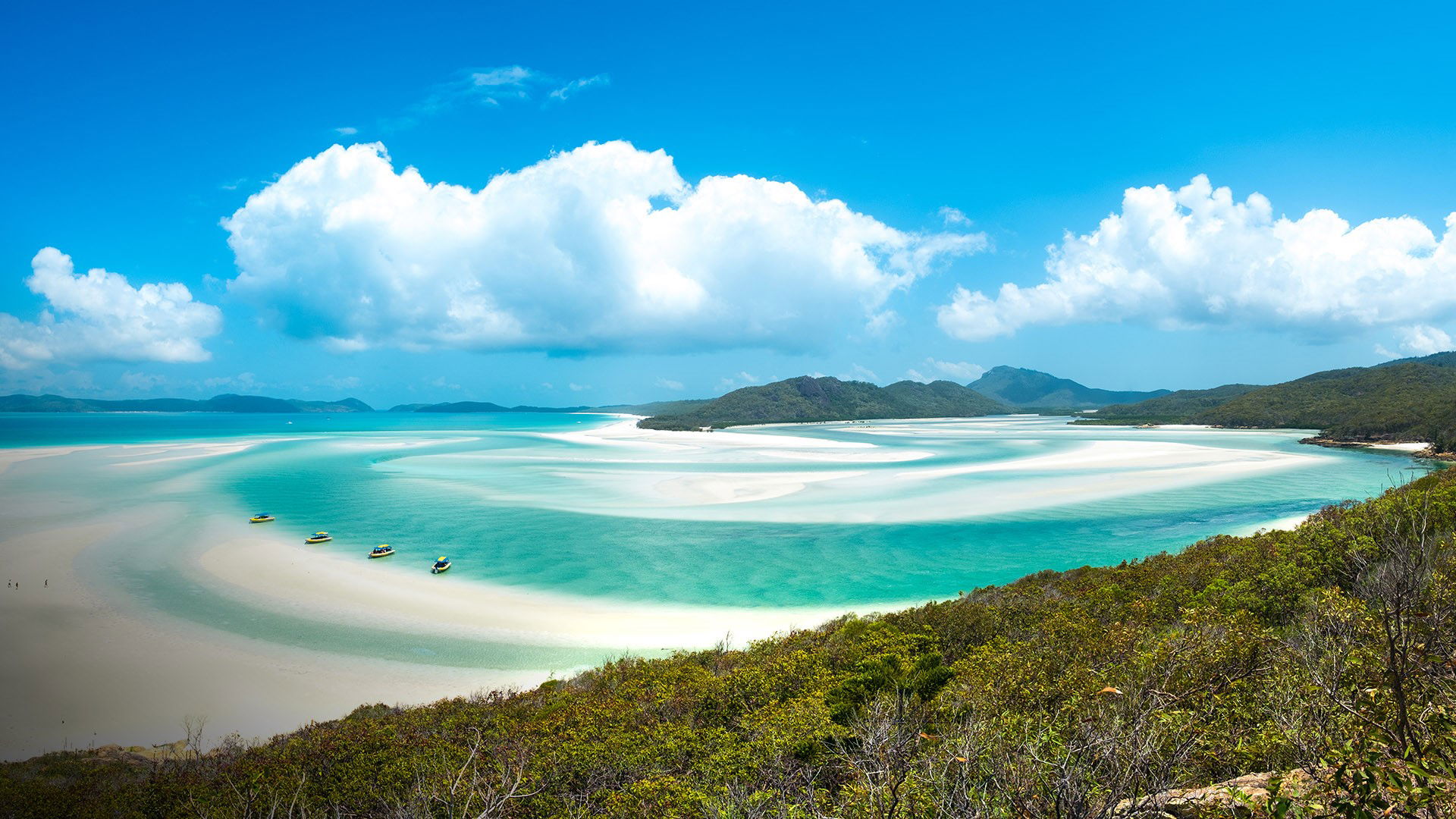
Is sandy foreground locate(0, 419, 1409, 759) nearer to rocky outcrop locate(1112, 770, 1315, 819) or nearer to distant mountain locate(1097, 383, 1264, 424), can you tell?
rocky outcrop locate(1112, 770, 1315, 819)

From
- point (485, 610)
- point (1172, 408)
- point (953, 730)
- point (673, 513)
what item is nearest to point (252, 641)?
point (485, 610)

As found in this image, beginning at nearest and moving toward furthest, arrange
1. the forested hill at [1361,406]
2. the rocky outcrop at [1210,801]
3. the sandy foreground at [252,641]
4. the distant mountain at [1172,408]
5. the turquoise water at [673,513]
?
the rocky outcrop at [1210,801] → the sandy foreground at [252,641] → the turquoise water at [673,513] → the forested hill at [1361,406] → the distant mountain at [1172,408]

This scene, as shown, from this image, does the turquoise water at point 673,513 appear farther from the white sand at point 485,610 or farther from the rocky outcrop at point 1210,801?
the rocky outcrop at point 1210,801

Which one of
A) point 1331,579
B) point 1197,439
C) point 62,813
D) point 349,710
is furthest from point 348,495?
point 1197,439

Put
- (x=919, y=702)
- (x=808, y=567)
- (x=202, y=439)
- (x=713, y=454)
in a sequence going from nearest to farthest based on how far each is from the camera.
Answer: (x=919, y=702) < (x=808, y=567) < (x=713, y=454) < (x=202, y=439)

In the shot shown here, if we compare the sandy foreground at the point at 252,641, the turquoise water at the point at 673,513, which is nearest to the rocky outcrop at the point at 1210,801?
the sandy foreground at the point at 252,641

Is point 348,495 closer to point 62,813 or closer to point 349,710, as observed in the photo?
point 349,710
